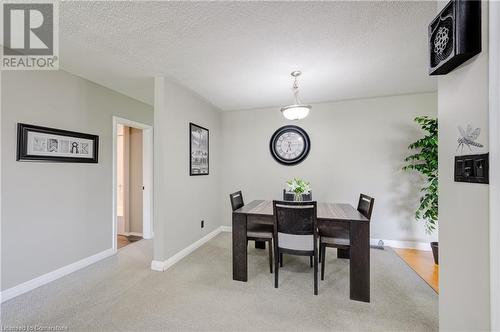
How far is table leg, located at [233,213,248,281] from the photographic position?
7.82 ft

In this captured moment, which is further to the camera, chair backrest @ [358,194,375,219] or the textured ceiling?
chair backrest @ [358,194,375,219]

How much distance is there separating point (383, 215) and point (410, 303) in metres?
1.77

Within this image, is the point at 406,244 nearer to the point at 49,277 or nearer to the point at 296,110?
the point at 296,110

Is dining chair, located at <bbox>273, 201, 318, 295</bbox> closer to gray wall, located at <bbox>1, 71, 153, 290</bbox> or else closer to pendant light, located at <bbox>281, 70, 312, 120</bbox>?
pendant light, located at <bbox>281, 70, 312, 120</bbox>

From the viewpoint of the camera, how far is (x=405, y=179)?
343cm

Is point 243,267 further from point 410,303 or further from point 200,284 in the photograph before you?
point 410,303

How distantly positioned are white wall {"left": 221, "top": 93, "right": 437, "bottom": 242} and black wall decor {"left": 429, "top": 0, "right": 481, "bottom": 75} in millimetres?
2739

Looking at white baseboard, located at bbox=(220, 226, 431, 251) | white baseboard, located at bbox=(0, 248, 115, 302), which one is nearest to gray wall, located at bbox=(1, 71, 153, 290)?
white baseboard, located at bbox=(0, 248, 115, 302)

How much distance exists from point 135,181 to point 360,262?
3885 mm

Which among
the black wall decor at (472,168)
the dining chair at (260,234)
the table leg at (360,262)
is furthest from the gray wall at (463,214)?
the dining chair at (260,234)

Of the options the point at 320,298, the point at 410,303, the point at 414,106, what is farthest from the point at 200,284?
the point at 414,106

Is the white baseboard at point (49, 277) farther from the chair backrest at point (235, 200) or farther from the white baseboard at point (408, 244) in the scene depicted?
the white baseboard at point (408, 244)

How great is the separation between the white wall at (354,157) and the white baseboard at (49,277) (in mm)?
2159

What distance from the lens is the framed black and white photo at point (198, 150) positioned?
330 centimetres
